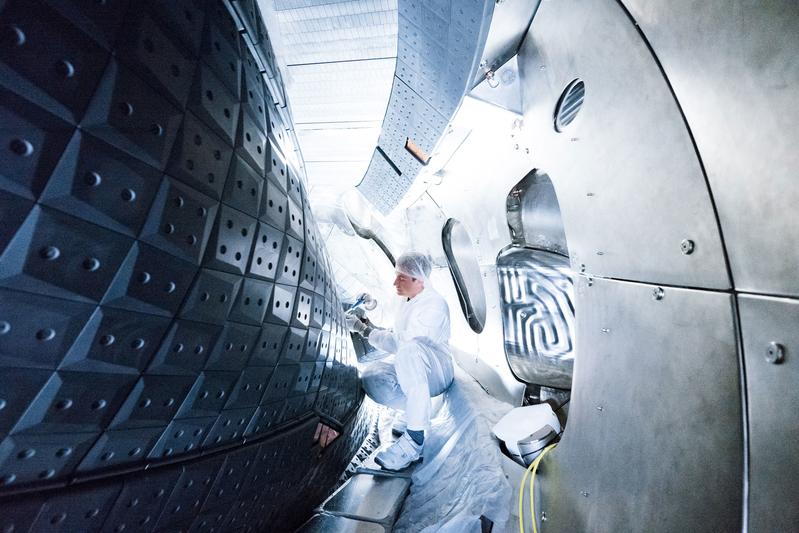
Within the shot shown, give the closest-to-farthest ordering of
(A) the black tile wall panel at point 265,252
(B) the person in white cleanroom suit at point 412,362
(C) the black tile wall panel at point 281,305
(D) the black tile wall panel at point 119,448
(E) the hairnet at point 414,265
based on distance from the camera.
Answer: (D) the black tile wall panel at point 119,448 < (A) the black tile wall panel at point 265,252 < (C) the black tile wall panel at point 281,305 < (B) the person in white cleanroom suit at point 412,362 < (E) the hairnet at point 414,265

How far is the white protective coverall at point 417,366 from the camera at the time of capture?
6.58 feet

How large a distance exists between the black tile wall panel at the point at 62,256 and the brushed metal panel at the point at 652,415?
0.90m

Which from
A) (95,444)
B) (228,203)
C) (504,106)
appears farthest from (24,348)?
(504,106)

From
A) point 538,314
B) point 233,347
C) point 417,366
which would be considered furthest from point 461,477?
point 233,347

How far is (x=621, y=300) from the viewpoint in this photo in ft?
2.49

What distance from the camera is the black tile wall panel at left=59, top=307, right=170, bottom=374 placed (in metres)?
0.55

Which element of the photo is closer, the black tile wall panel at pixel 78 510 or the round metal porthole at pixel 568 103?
the black tile wall panel at pixel 78 510

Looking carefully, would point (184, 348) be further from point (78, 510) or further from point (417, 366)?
point (417, 366)

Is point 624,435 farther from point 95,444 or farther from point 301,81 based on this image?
point 301,81

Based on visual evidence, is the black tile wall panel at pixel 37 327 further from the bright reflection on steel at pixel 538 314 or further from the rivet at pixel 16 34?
the bright reflection on steel at pixel 538 314

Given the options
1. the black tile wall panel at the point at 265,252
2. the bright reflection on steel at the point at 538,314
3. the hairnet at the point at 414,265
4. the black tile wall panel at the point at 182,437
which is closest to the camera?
the black tile wall panel at the point at 182,437

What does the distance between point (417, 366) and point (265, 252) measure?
141 cm

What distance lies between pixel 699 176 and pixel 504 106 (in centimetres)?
91

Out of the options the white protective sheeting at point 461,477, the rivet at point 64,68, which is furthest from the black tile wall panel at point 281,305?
the white protective sheeting at point 461,477
